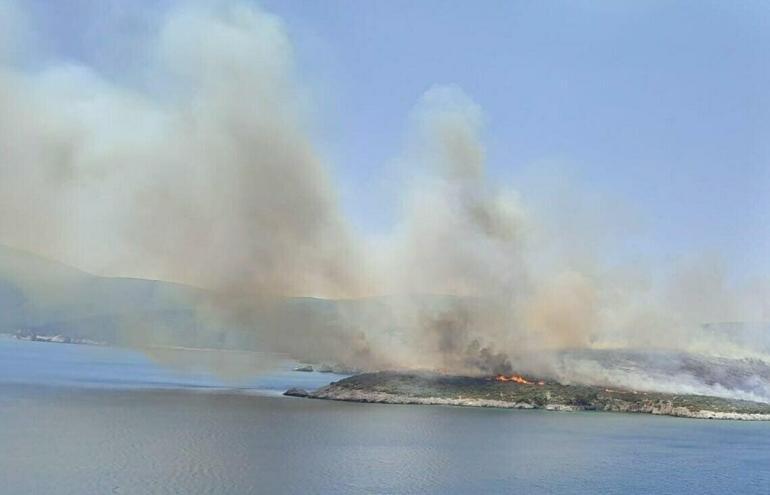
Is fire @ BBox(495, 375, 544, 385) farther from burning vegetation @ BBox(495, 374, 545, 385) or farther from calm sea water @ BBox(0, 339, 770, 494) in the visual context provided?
calm sea water @ BBox(0, 339, 770, 494)

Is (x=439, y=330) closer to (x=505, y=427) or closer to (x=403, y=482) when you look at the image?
(x=505, y=427)

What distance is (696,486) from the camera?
75.0 metres

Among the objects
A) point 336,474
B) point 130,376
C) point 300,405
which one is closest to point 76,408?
point 300,405

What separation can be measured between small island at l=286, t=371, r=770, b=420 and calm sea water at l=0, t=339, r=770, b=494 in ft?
22.3

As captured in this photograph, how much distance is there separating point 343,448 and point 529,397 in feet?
225

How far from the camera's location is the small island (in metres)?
144

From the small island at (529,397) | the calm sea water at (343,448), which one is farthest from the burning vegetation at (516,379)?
A: the calm sea water at (343,448)

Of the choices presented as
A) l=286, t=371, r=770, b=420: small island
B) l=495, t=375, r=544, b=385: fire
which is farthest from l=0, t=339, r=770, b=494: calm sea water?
l=495, t=375, r=544, b=385: fire

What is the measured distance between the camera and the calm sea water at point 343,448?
219ft

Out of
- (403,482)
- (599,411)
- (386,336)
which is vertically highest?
(386,336)

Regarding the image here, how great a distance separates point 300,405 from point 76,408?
35024mm

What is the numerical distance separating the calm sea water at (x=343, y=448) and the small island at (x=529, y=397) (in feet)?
22.3

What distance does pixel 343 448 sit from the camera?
86.6 meters

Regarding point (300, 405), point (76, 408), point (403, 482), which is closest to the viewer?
point (403, 482)
